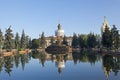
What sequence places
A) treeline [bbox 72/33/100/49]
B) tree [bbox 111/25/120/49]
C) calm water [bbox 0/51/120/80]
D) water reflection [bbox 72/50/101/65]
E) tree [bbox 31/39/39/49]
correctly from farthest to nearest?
tree [bbox 31/39/39/49] → treeline [bbox 72/33/100/49] → tree [bbox 111/25/120/49] → water reflection [bbox 72/50/101/65] → calm water [bbox 0/51/120/80]

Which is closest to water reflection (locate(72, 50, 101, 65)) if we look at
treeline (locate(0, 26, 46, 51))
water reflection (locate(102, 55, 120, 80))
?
water reflection (locate(102, 55, 120, 80))

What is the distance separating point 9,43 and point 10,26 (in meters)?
6.48

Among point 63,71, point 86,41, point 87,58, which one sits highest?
point 86,41

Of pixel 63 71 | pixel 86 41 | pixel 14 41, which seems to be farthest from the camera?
pixel 86 41

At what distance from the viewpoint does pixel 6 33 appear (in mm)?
93500

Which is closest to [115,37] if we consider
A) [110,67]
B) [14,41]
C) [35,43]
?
[110,67]

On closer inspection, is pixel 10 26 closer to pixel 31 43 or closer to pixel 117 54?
pixel 117 54

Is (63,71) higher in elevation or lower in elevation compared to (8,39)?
lower

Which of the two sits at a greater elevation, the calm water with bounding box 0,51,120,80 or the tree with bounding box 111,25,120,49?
the tree with bounding box 111,25,120,49

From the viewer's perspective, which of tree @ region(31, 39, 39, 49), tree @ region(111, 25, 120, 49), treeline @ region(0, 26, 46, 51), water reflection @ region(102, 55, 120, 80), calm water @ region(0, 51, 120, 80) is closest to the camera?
calm water @ region(0, 51, 120, 80)

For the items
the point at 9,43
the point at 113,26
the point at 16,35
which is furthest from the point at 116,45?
the point at 16,35

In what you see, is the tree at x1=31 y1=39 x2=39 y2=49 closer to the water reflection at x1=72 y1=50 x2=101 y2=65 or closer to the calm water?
the water reflection at x1=72 y1=50 x2=101 y2=65

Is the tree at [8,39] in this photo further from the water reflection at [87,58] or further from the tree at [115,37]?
the tree at [115,37]

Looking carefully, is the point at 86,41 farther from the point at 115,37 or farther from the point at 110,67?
the point at 110,67
